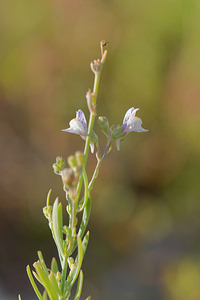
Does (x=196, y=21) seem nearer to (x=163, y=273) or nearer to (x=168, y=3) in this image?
(x=168, y=3)

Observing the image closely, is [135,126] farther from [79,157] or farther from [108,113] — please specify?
[108,113]

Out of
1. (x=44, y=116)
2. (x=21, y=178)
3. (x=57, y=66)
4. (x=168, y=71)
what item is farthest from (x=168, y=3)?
(x=21, y=178)

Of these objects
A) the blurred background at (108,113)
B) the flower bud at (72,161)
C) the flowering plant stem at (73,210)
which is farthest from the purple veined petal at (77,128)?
the blurred background at (108,113)

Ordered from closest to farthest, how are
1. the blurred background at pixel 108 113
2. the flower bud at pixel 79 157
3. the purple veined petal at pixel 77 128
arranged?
the flower bud at pixel 79 157 < the purple veined petal at pixel 77 128 < the blurred background at pixel 108 113

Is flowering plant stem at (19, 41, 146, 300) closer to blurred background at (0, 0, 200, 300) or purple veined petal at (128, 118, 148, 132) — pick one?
purple veined petal at (128, 118, 148, 132)

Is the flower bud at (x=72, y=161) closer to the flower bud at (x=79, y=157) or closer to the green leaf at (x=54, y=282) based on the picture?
the flower bud at (x=79, y=157)

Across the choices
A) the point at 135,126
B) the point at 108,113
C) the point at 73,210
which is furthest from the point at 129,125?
the point at 108,113

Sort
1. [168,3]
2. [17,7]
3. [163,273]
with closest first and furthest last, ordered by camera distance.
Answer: [163,273] → [17,7] → [168,3]

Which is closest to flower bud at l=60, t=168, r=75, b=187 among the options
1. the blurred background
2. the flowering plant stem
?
the flowering plant stem
